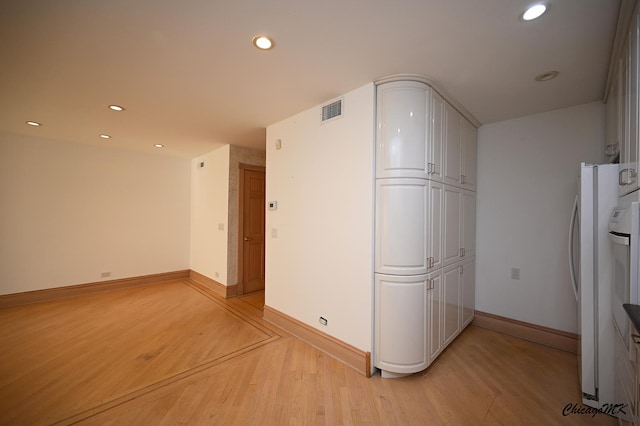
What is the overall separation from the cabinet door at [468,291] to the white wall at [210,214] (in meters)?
3.52

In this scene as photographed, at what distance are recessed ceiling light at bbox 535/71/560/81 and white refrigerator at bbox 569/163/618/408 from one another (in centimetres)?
82

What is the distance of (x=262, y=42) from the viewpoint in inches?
68.5

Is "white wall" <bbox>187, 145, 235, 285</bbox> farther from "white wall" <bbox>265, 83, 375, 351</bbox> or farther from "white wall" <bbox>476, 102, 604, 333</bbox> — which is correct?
"white wall" <bbox>476, 102, 604, 333</bbox>

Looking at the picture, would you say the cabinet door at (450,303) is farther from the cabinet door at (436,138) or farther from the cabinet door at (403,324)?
the cabinet door at (436,138)

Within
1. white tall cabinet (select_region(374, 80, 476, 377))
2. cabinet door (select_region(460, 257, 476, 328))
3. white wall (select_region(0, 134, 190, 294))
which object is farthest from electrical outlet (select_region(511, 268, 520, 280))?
white wall (select_region(0, 134, 190, 294))

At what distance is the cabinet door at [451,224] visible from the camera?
8.34 feet

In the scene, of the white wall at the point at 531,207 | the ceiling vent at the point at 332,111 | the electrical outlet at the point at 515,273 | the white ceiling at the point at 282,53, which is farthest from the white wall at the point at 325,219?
the electrical outlet at the point at 515,273

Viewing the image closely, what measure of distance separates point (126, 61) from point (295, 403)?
9.54 ft

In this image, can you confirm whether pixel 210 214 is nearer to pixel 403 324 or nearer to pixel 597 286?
pixel 403 324

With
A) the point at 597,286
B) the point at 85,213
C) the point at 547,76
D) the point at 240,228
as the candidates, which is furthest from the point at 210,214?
the point at 597,286

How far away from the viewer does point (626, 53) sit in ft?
4.93

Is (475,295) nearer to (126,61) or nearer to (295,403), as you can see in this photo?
(295,403)

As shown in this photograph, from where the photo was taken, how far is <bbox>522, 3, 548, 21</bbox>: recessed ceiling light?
142 cm

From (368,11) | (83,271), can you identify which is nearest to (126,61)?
(368,11)
